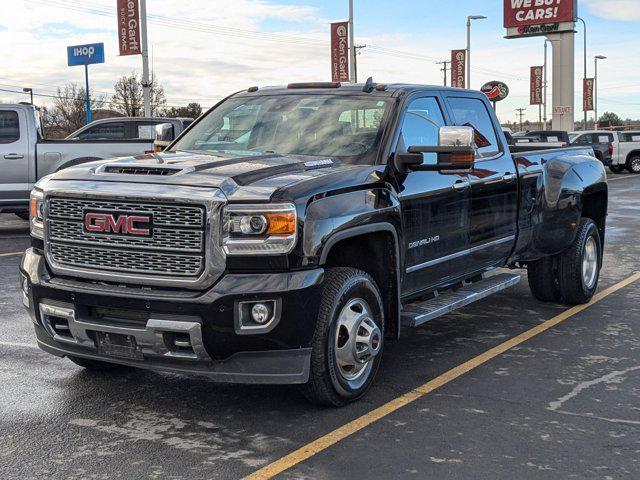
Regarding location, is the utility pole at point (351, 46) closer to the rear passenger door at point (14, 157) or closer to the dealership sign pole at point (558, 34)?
the dealership sign pole at point (558, 34)

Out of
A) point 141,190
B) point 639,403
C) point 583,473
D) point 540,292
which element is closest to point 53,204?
point 141,190

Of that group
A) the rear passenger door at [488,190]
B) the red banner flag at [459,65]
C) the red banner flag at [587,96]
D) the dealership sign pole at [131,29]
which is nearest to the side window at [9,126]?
the rear passenger door at [488,190]

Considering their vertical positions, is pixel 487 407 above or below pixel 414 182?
below

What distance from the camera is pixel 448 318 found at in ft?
24.9

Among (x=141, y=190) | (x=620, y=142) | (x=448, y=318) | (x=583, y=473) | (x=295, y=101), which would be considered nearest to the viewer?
(x=583, y=473)

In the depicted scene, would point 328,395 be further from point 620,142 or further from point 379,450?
point 620,142

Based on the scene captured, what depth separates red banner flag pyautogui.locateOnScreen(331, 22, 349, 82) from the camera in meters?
38.5

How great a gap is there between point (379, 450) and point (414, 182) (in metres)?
1.94

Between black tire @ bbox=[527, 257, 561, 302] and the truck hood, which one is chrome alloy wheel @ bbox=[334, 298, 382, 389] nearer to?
the truck hood

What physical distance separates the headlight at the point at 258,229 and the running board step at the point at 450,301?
54.2 inches

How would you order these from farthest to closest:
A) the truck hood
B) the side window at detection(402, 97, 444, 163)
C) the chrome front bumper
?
the side window at detection(402, 97, 444, 163)
the truck hood
the chrome front bumper

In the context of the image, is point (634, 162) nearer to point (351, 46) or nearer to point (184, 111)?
point (351, 46)

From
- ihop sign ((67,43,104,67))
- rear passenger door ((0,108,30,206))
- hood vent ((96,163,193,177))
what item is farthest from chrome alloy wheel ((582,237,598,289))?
ihop sign ((67,43,104,67))

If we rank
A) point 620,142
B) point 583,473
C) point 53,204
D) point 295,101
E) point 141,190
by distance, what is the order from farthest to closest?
point 620,142 → point 295,101 → point 53,204 → point 141,190 → point 583,473
